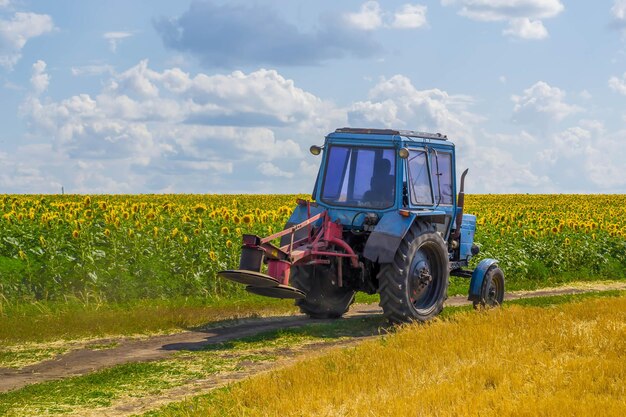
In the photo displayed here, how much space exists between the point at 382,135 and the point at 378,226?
1.51 meters

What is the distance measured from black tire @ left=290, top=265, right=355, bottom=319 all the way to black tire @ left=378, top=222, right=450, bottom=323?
4.21 feet

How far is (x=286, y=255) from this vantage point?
38.5 ft

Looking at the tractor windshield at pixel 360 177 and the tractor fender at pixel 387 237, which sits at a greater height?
the tractor windshield at pixel 360 177

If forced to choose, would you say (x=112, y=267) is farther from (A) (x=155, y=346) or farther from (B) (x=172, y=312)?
(A) (x=155, y=346)

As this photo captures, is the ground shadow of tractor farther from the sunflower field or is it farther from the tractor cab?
the sunflower field

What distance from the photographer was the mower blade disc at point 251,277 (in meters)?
11.0

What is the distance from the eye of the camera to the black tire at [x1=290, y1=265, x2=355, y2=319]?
1378 cm

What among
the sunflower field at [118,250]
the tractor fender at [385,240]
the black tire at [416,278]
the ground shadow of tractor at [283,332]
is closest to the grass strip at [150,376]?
the ground shadow of tractor at [283,332]

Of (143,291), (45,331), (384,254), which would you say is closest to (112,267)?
(143,291)

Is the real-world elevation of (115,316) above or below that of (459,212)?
below

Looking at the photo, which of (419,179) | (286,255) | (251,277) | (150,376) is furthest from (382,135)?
(150,376)

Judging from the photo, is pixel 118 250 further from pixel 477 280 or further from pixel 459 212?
pixel 477 280

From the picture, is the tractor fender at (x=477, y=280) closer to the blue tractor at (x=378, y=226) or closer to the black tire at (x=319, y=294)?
the blue tractor at (x=378, y=226)

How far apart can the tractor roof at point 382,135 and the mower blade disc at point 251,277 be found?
130 inches
